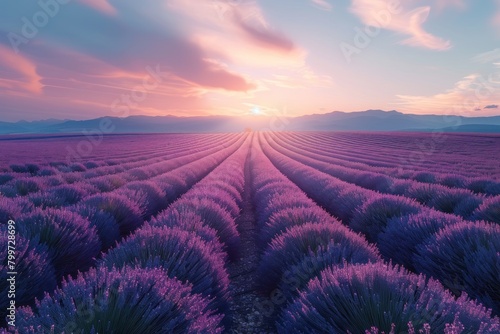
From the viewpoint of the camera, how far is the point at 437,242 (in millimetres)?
3334

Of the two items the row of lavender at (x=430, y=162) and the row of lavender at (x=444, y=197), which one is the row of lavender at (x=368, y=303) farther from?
the row of lavender at (x=430, y=162)

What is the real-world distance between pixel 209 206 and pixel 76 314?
3611mm

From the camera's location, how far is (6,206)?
4.63 meters

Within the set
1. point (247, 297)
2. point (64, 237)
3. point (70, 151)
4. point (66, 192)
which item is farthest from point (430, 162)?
point (70, 151)

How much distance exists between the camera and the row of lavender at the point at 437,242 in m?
2.77

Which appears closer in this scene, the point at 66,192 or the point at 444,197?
the point at 444,197

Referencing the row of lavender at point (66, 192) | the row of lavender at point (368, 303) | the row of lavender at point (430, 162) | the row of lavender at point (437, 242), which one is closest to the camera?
the row of lavender at point (368, 303)

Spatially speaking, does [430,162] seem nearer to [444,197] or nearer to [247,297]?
[444,197]

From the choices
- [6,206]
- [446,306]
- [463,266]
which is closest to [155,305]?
[446,306]

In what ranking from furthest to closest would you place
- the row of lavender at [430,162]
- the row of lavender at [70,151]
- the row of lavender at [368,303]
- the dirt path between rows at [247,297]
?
the row of lavender at [70,151]
the row of lavender at [430,162]
the dirt path between rows at [247,297]
the row of lavender at [368,303]

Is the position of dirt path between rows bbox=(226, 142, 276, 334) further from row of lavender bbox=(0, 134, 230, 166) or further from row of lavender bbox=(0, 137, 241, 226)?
row of lavender bbox=(0, 134, 230, 166)

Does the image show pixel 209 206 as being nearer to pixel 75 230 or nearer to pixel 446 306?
pixel 75 230

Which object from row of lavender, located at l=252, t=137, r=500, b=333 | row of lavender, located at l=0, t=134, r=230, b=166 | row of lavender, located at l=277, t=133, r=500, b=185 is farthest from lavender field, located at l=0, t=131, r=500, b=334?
row of lavender, located at l=0, t=134, r=230, b=166

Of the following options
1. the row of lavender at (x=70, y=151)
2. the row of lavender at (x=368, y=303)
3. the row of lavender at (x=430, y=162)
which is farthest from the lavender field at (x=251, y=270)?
the row of lavender at (x=70, y=151)
